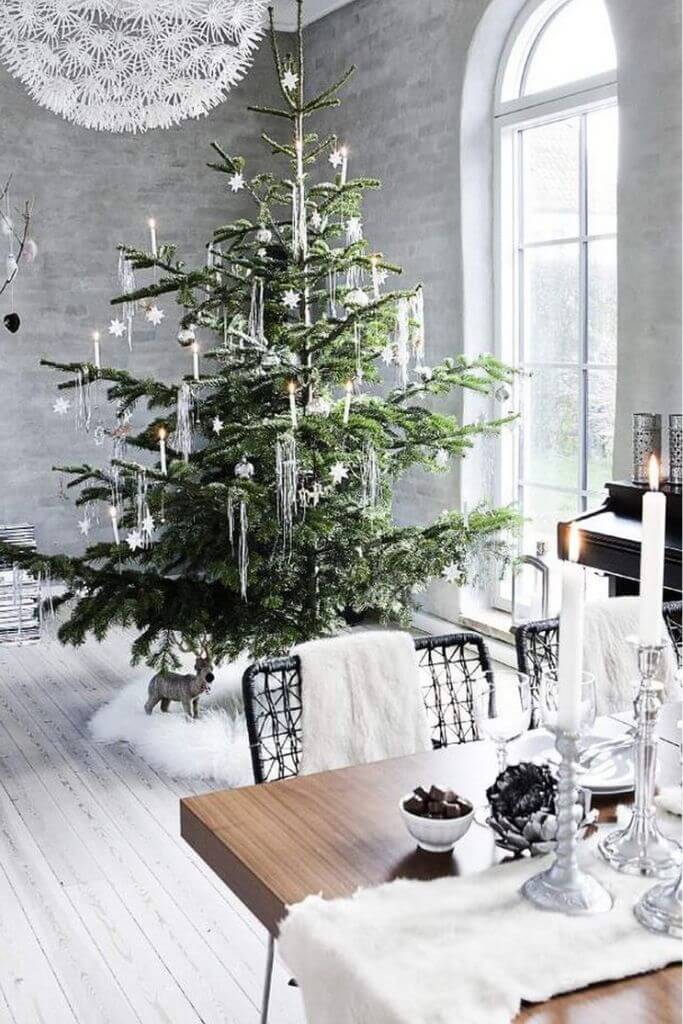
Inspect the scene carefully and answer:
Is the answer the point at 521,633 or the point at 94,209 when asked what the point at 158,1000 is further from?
the point at 94,209

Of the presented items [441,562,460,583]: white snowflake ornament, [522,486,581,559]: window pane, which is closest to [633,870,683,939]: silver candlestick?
[441,562,460,583]: white snowflake ornament

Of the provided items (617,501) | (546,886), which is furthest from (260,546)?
(546,886)

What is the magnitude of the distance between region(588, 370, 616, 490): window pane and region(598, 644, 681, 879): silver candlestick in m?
3.53

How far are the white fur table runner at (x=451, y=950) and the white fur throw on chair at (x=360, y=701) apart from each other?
788mm

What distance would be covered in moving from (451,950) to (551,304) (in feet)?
14.3

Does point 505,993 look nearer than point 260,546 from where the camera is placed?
Yes

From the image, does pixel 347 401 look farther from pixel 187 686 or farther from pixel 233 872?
pixel 233 872

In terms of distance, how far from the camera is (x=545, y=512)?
564 centimetres

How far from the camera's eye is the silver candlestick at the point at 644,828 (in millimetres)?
1623

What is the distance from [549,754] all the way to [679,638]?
105cm

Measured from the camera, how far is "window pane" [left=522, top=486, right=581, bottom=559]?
548cm

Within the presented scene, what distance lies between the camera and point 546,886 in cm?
162

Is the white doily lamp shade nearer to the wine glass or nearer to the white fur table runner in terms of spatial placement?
the wine glass

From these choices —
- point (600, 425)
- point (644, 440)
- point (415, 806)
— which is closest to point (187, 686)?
point (644, 440)
